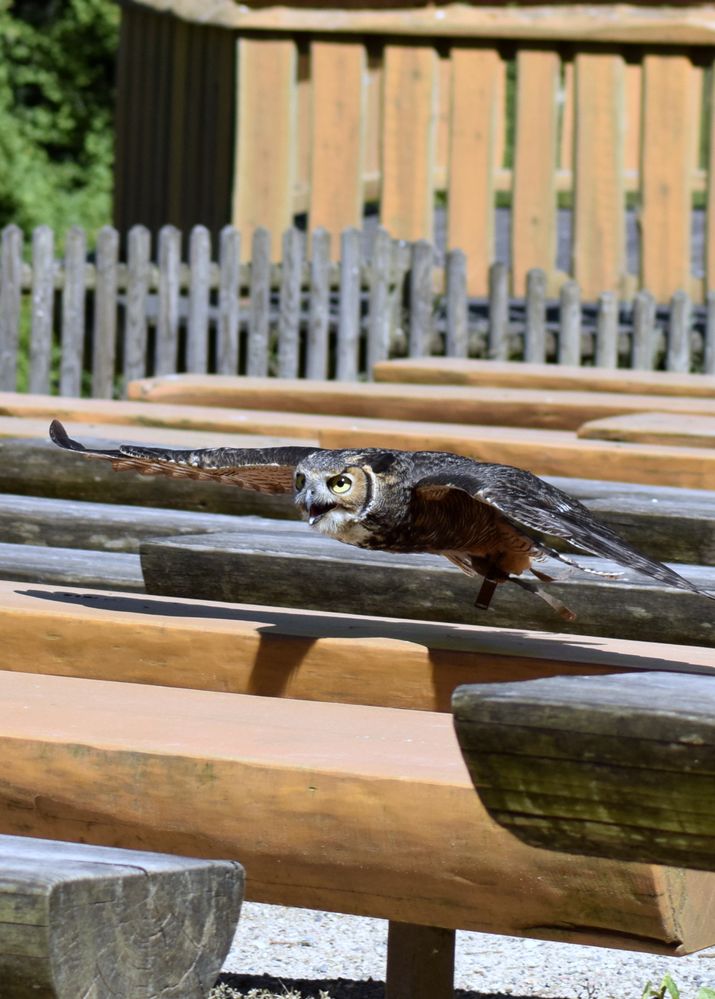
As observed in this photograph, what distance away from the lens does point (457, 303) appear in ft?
26.5

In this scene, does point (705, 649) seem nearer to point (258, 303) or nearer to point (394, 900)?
point (394, 900)

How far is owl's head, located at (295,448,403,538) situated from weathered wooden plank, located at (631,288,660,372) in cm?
503

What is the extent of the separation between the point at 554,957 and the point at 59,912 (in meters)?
3.14

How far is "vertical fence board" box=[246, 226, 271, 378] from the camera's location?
322 inches

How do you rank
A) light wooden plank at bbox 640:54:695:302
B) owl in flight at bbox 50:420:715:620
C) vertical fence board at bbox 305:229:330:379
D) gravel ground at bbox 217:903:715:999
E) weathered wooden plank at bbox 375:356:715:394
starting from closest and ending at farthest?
owl in flight at bbox 50:420:715:620
gravel ground at bbox 217:903:715:999
weathered wooden plank at bbox 375:356:715:394
vertical fence board at bbox 305:229:330:379
light wooden plank at bbox 640:54:695:302

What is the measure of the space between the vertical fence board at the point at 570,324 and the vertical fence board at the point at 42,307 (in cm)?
257

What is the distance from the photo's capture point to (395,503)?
2.92 m

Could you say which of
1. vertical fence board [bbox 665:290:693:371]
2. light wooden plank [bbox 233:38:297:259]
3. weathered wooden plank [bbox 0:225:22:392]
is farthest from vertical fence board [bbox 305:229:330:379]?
vertical fence board [bbox 665:290:693:371]

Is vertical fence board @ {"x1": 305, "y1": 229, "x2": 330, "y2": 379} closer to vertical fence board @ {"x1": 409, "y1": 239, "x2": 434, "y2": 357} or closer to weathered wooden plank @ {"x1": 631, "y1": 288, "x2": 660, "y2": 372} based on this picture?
vertical fence board @ {"x1": 409, "y1": 239, "x2": 434, "y2": 357}

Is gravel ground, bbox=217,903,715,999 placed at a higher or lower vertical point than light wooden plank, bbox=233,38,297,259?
lower

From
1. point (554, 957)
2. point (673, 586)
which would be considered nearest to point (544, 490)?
point (673, 586)

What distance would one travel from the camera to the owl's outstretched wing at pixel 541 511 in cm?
248

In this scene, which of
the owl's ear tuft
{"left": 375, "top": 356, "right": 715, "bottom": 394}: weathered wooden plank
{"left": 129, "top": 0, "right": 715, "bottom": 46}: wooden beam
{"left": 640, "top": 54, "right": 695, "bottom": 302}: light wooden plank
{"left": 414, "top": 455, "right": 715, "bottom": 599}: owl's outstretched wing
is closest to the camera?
{"left": 414, "top": 455, "right": 715, "bottom": 599}: owl's outstretched wing

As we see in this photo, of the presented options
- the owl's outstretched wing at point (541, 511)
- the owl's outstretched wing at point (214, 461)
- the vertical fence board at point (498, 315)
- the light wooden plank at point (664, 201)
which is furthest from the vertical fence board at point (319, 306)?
the owl's outstretched wing at point (541, 511)
